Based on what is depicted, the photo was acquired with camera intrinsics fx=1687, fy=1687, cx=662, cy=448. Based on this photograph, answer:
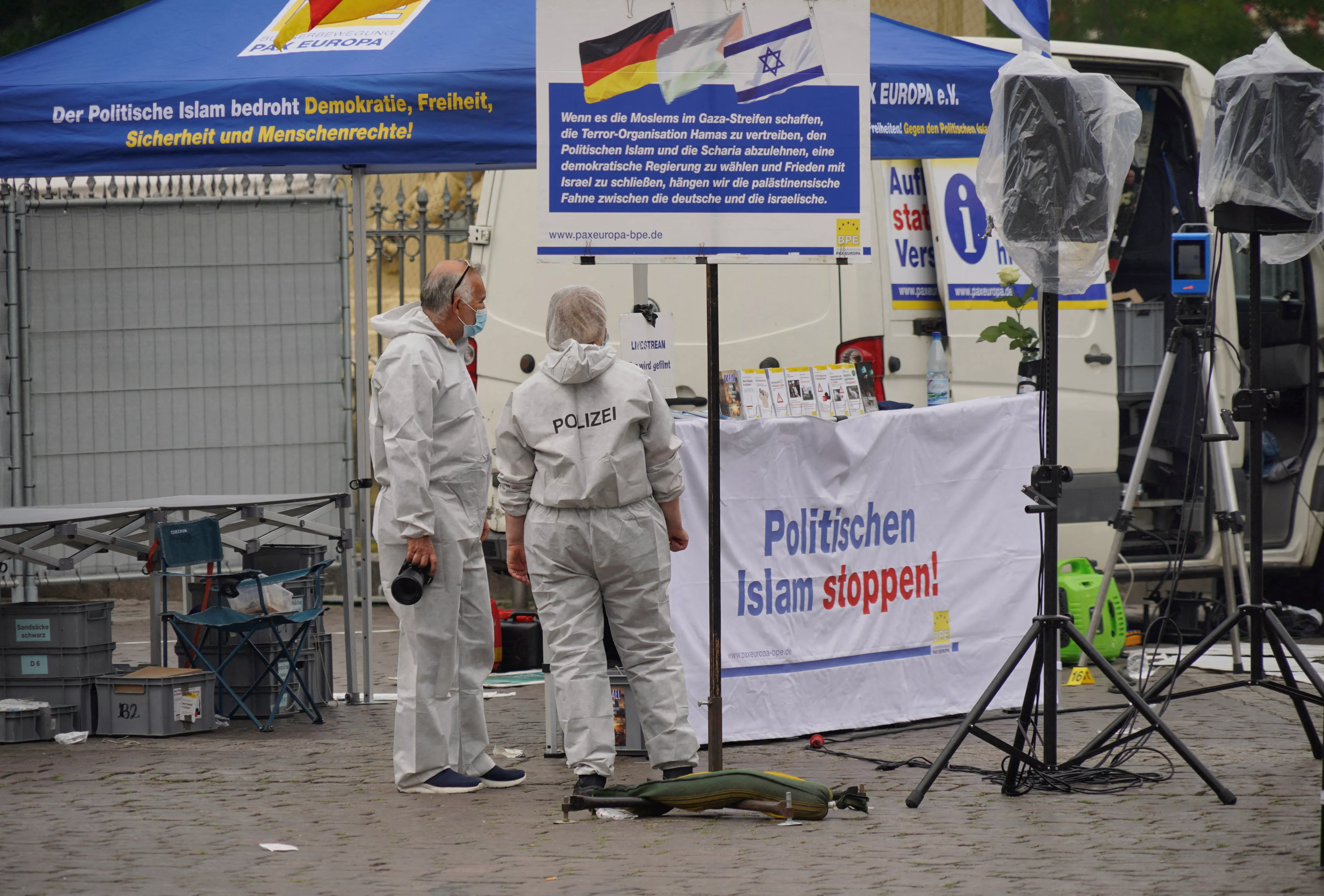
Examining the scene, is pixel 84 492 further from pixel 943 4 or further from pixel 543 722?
pixel 943 4

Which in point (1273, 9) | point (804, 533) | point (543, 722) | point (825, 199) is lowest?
point (543, 722)

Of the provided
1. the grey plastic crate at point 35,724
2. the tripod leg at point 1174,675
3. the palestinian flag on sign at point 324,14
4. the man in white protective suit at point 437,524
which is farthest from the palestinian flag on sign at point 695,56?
the grey plastic crate at point 35,724

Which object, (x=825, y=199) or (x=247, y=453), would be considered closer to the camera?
(x=825, y=199)

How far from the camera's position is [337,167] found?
24.1 ft

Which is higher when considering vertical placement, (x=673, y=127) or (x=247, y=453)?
(x=673, y=127)

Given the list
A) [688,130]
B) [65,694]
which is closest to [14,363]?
[65,694]

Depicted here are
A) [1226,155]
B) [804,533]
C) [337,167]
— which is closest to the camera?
[1226,155]

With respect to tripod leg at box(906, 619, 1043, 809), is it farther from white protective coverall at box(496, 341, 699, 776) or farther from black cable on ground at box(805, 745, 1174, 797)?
white protective coverall at box(496, 341, 699, 776)

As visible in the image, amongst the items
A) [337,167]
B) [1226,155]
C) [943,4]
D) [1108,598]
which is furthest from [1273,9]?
[337,167]

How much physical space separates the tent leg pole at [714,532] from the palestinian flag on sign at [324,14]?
2.51 meters

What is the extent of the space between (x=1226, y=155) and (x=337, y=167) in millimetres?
3674

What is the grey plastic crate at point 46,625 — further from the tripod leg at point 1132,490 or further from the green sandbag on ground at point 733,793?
the tripod leg at point 1132,490

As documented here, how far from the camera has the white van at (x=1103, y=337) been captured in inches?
332

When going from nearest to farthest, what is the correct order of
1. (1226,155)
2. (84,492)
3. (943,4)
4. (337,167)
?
(1226,155) → (337,167) → (84,492) → (943,4)
